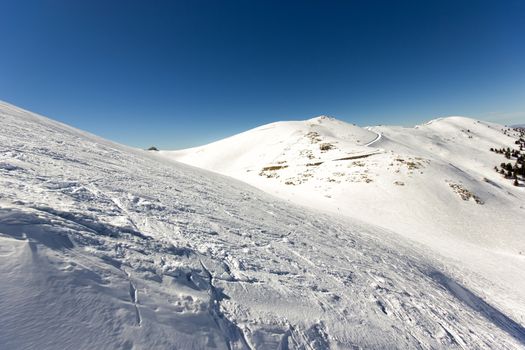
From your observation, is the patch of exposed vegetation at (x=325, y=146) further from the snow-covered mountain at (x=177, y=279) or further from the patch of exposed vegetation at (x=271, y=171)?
A: the snow-covered mountain at (x=177, y=279)

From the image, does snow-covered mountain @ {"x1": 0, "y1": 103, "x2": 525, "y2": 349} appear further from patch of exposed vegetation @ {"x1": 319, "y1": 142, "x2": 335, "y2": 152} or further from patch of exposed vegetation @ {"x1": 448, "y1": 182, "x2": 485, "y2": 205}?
patch of exposed vegetation @ {"x1": 319, "y1": 142, "x2": 335, "y2": 152}

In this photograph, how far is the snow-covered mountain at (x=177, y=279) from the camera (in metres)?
2.16

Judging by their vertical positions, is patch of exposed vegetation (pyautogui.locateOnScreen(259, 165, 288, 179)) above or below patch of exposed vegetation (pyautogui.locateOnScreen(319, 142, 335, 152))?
below

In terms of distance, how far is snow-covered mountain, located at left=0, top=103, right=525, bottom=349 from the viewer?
7.09 ft

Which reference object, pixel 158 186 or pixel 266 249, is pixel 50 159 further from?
pixel 266 249

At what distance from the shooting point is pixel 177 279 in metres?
3.05

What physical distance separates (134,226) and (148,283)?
4.57ft

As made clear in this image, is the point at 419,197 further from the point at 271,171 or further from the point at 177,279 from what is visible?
the point at 177,279

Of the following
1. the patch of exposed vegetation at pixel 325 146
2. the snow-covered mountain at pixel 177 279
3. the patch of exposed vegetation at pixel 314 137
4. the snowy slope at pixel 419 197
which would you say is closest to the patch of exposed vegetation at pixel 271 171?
the snowy slope at pixel 419 197

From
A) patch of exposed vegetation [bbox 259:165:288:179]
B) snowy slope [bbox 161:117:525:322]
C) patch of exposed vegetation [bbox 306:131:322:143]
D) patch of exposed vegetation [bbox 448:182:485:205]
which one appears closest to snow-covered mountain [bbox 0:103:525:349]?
snowy slope [bbox 161:117:525:322]

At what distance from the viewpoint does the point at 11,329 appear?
1.80 m

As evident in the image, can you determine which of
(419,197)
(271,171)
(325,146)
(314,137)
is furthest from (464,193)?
(314,137)

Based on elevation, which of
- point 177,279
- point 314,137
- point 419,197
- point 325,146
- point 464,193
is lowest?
point 177,279

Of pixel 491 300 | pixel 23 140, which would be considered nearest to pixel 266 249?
pixel 23 140
